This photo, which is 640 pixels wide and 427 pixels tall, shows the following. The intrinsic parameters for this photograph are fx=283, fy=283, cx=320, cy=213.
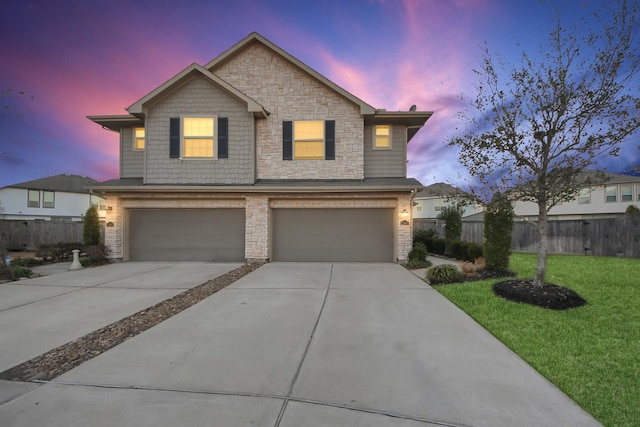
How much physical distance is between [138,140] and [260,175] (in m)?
5.30

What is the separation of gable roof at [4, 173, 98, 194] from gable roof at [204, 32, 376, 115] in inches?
816

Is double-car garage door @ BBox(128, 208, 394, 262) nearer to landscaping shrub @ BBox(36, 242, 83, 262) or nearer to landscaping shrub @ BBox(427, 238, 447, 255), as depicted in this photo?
landscaping shrub @ BBox(36, 242, 83, 262)

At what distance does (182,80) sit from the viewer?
10320 mm

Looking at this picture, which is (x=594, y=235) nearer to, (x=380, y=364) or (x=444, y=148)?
(x=444, y=148)

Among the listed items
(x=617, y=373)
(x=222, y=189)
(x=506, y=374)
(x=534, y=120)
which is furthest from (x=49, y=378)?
(x=534, y=120)

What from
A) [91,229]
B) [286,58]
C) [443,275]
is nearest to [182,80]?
[286,58]

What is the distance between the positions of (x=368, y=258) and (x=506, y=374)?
7.47m

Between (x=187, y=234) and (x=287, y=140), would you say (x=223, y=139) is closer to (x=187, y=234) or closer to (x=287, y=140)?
(x=287, y=140)

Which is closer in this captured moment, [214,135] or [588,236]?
[214,135]

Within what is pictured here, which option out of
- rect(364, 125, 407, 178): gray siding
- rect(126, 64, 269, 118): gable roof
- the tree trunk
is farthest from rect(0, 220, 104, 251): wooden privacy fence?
the tree trunk

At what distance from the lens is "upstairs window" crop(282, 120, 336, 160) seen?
35.2 feet

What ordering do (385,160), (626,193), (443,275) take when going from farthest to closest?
(626,193) < (385,160) < (443,275)

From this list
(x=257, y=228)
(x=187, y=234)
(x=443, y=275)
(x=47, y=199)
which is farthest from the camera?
(x=47, y=199)

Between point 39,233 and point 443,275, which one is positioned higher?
point 39,233
